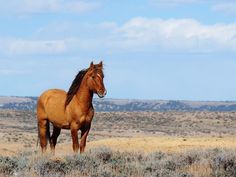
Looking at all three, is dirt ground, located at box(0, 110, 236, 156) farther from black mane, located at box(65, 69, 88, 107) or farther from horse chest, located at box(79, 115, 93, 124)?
horse chest, located at box(79, 115, 93, 124)

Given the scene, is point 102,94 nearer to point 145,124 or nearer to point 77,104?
point 77,104

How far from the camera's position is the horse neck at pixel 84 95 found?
18.2 metres

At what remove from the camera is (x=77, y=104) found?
18266 millimetres

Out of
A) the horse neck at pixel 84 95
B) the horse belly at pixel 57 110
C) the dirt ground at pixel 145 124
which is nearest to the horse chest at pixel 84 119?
the horse neck at pixel 84 95

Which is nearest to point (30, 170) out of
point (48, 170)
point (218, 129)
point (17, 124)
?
point (48, 170)

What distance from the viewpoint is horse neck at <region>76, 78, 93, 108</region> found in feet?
59.9

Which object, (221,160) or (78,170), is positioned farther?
(221,160)

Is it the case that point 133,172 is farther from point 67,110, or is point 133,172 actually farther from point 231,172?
point 67,110

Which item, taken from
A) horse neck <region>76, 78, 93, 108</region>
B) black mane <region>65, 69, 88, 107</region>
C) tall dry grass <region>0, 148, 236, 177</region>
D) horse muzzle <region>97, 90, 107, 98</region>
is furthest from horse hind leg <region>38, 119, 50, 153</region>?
tall dry grass <region>0, 148, 236, 177</region>

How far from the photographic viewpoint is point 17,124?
271ft

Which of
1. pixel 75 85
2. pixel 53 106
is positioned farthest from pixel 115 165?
pixel 53 106

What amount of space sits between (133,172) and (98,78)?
3833mm

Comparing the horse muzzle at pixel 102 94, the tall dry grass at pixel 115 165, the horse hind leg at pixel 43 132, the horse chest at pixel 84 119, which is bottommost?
the tall dry grass at pixel 115 165

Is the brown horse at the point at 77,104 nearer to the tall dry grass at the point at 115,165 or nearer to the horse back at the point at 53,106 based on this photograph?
the horse back at the point at 53,106
